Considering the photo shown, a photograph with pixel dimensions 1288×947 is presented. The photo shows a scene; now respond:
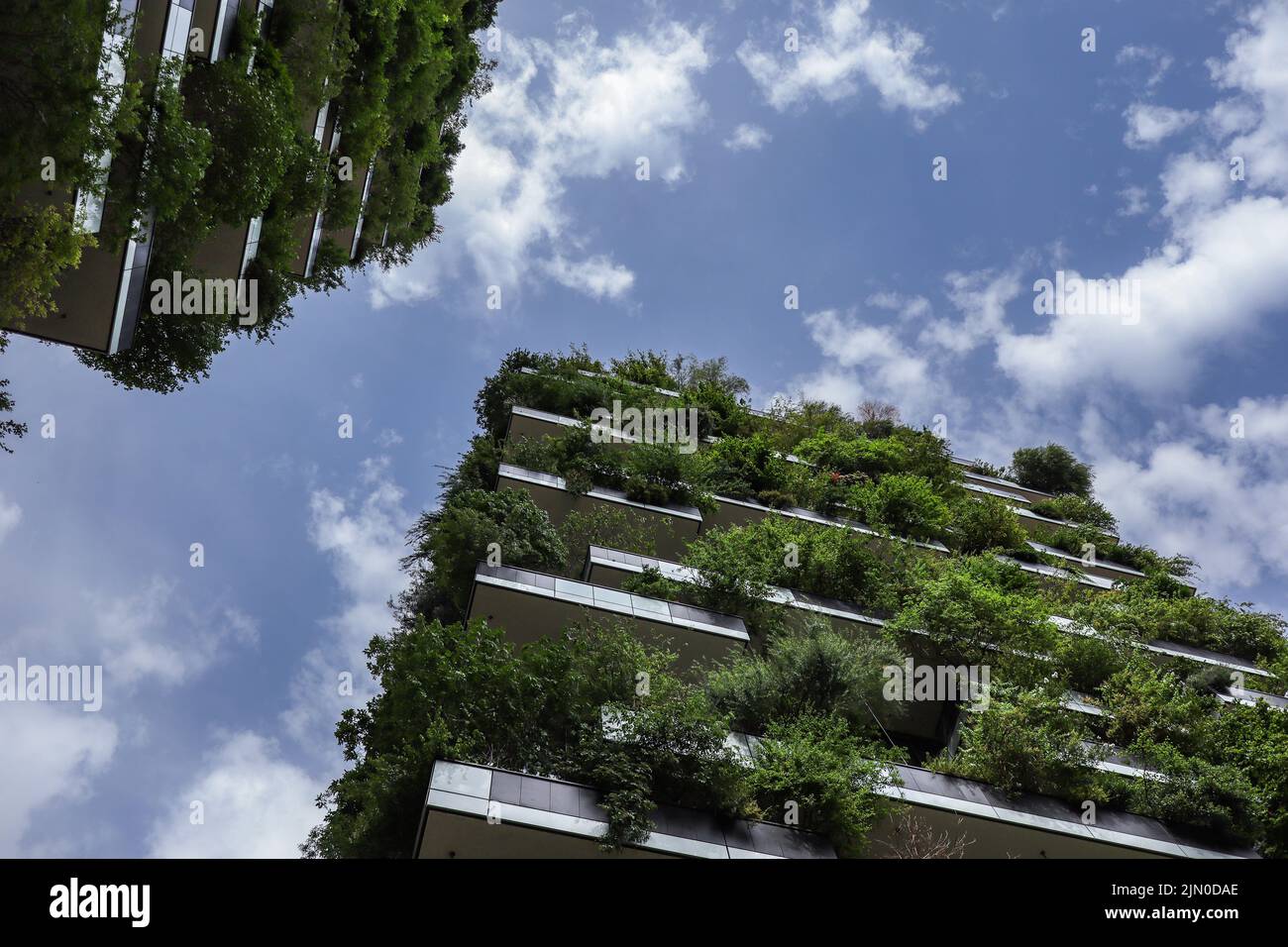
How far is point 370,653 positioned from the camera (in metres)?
14.4

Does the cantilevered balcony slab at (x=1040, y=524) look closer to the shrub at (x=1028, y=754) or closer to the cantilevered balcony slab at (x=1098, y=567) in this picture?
the cantilevered balcony slab at (x=1098, y=567)

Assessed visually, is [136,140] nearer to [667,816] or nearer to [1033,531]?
[667,816]

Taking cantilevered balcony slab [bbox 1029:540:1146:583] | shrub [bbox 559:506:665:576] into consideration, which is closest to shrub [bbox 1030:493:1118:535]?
cantilevered balcony slab [bbox 1029:540:1146:583]

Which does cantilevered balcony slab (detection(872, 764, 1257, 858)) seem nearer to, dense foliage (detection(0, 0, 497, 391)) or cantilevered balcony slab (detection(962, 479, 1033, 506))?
dense foliage (detection(0, 0, 497, 391))

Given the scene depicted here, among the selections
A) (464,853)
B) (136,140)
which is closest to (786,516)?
(464,853)

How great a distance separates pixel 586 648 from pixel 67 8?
11.6 m

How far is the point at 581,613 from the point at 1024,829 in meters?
8.55

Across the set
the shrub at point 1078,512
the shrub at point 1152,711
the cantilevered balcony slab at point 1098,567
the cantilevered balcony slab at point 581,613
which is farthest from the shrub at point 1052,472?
the cantilevered balcony slab at point 581,613

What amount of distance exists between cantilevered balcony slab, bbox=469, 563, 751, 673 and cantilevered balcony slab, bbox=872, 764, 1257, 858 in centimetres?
437

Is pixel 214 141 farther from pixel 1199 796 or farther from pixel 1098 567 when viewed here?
pixel 1098 567

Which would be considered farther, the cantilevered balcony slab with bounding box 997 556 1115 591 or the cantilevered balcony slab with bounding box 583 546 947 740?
the cantilevered balcony slab with bounding box 997 556 1115 591

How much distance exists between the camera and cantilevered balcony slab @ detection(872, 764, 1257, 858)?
44.1 feet
